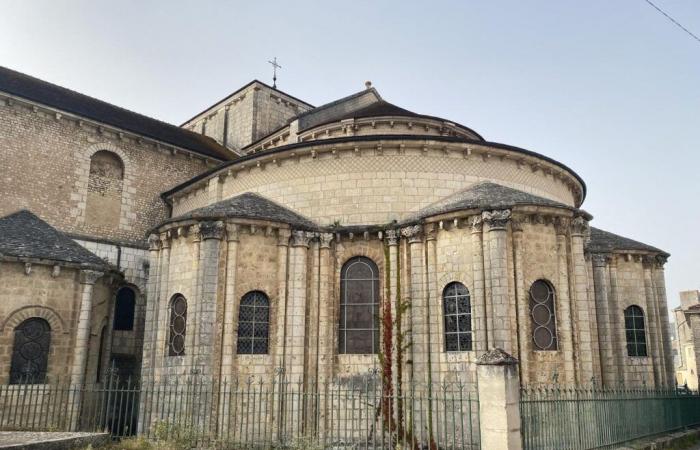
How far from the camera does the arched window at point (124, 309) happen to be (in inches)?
820

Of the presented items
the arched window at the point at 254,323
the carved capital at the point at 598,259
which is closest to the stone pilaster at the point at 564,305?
the carved capital at the point at 598,259

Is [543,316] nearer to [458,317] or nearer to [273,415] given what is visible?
[458,317]

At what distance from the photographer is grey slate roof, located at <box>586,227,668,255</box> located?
19031 millimetres

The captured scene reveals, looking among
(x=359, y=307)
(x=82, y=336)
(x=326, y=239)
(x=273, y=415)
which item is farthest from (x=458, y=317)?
(x=82, y=336)

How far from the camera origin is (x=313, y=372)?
15555mm

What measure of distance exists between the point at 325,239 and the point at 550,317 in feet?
21.5

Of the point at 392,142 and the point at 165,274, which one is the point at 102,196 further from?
the point at 392,142

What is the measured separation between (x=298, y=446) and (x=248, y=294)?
4.77 meters

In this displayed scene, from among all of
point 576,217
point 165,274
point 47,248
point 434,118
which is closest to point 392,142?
point 434,118

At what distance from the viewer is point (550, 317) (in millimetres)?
14562

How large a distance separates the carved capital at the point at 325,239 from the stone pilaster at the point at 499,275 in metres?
4.55

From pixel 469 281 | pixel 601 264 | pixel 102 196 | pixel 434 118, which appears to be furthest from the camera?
pixel 102 196

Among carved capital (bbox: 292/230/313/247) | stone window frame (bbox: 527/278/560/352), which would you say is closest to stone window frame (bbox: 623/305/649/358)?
stone window frame (bbox: 527/278/560/352)

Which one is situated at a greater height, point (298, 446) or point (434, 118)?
point (434, 118)
